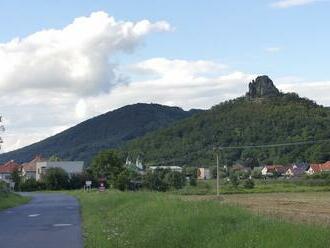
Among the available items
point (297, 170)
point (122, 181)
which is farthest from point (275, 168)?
point (122, 181)

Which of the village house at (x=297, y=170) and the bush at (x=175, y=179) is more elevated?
the village house at (x=297, y=170)

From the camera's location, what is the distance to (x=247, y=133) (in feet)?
336

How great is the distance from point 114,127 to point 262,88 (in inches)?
2044

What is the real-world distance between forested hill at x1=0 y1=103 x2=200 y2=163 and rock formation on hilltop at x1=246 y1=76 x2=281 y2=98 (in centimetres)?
2464

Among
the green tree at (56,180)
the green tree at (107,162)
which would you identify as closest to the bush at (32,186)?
the green tree at (56,180)

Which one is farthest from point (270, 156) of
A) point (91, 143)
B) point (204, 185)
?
point (91, 143)

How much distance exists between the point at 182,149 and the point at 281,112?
1879 centimetres

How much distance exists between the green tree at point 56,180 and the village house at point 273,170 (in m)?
38.0

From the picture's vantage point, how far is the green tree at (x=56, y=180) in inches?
4582

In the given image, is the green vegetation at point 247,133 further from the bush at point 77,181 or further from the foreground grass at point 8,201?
the foreground grass at point 8,201

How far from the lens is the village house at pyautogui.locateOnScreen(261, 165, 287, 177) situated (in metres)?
121

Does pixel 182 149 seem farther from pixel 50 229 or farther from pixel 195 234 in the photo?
pixel 195 234

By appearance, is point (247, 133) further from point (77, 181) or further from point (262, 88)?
point (262, 88)

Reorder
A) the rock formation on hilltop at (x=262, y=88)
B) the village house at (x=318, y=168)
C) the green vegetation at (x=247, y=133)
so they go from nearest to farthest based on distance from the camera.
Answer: the green vegetation at (x=247, y=133) → the village house at (x=318, y=168) → the rock formation on hilltop at (x=262, y=88)
